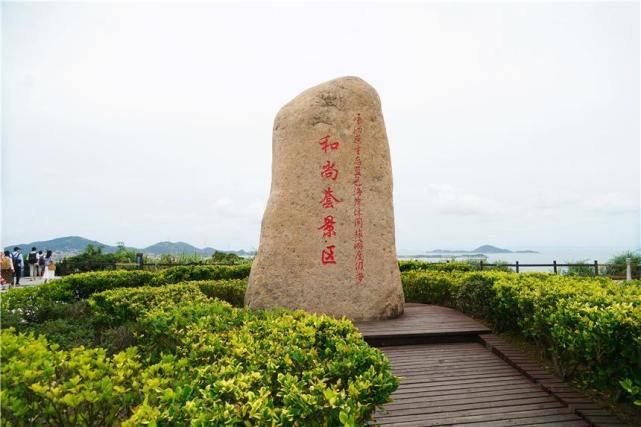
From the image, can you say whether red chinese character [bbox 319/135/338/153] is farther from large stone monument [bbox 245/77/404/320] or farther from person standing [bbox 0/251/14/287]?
person standing [bbox 0/251/14/287]

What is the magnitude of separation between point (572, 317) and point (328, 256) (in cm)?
378

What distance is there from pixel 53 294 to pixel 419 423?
278 inches

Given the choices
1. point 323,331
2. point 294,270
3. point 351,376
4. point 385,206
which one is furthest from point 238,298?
point 351,376

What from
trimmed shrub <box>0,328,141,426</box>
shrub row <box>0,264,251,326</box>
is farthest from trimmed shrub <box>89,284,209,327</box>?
trimmed shrub <box>0,328,141,426</box>

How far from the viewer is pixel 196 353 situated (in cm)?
350

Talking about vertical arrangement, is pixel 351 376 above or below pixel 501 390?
above

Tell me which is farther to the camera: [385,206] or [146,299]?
[385,206]

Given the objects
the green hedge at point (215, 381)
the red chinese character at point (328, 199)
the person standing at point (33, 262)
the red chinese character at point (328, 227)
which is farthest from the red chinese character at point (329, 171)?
the person standing at point (33, 262)

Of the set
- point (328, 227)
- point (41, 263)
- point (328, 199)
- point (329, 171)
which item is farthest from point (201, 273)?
point (41, 263)

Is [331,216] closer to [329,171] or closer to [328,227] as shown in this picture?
[328,227]

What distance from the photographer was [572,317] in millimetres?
4531

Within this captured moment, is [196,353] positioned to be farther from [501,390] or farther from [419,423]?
[501,390]

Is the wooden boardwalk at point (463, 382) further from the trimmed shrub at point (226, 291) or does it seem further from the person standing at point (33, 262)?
the person standing at point (33, 262)

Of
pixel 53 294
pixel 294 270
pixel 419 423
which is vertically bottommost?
pixel 419 423
